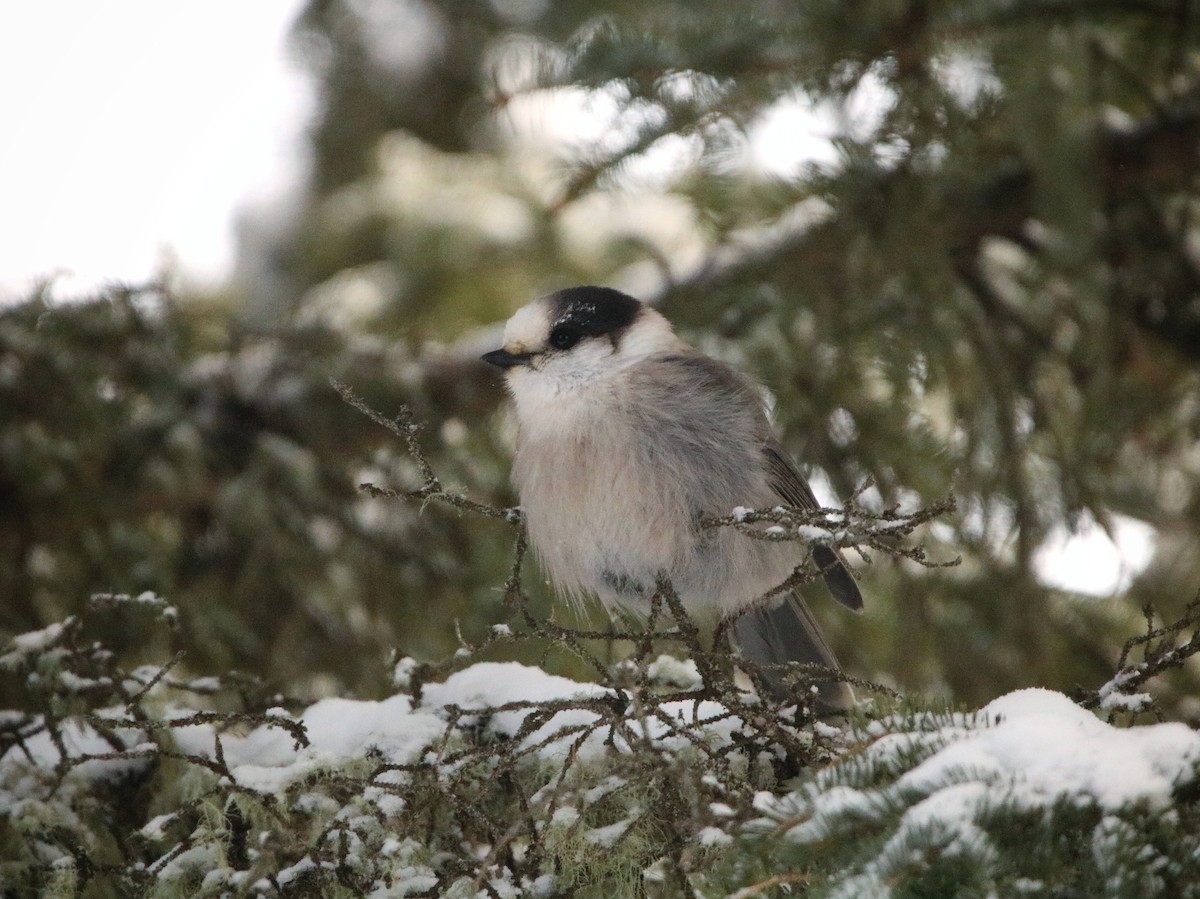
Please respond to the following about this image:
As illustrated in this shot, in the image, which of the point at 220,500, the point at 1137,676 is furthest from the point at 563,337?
the point at 1137,676

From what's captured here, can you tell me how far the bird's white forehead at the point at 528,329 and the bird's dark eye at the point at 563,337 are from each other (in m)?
0.02

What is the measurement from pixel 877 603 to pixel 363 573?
1483 millimetres

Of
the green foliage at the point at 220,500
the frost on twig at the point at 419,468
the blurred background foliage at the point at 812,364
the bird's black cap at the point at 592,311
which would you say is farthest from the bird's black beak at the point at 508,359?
the frost on twig at the point at 419,468

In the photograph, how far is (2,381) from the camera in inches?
123

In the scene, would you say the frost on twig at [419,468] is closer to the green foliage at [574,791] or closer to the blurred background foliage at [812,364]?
the green foliage at [574,791]

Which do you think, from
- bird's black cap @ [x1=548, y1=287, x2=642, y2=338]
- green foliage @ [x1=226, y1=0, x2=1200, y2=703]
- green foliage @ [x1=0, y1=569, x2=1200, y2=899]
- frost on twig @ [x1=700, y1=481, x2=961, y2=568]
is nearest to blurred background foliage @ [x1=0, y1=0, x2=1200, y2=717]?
green foliage @ [x1=226, y1=0, x2=1200, y2=703]

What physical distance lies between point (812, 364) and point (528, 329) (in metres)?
0.76

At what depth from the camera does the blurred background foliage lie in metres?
2.67

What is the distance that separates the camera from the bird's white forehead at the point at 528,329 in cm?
268

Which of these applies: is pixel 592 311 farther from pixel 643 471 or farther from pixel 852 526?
pixel 852 526

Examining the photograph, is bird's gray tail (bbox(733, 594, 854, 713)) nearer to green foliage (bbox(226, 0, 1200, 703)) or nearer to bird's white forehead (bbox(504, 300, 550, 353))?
green foliage (bbox(226, 0, 1200, 703))

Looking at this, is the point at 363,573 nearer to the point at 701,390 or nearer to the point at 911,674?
the point at 701,390

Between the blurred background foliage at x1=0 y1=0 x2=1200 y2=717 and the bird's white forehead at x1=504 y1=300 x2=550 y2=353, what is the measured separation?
0.36m

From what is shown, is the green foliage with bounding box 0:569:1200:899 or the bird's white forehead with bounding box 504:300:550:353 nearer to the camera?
the green foliage with bounding box 0:569:1200:899
